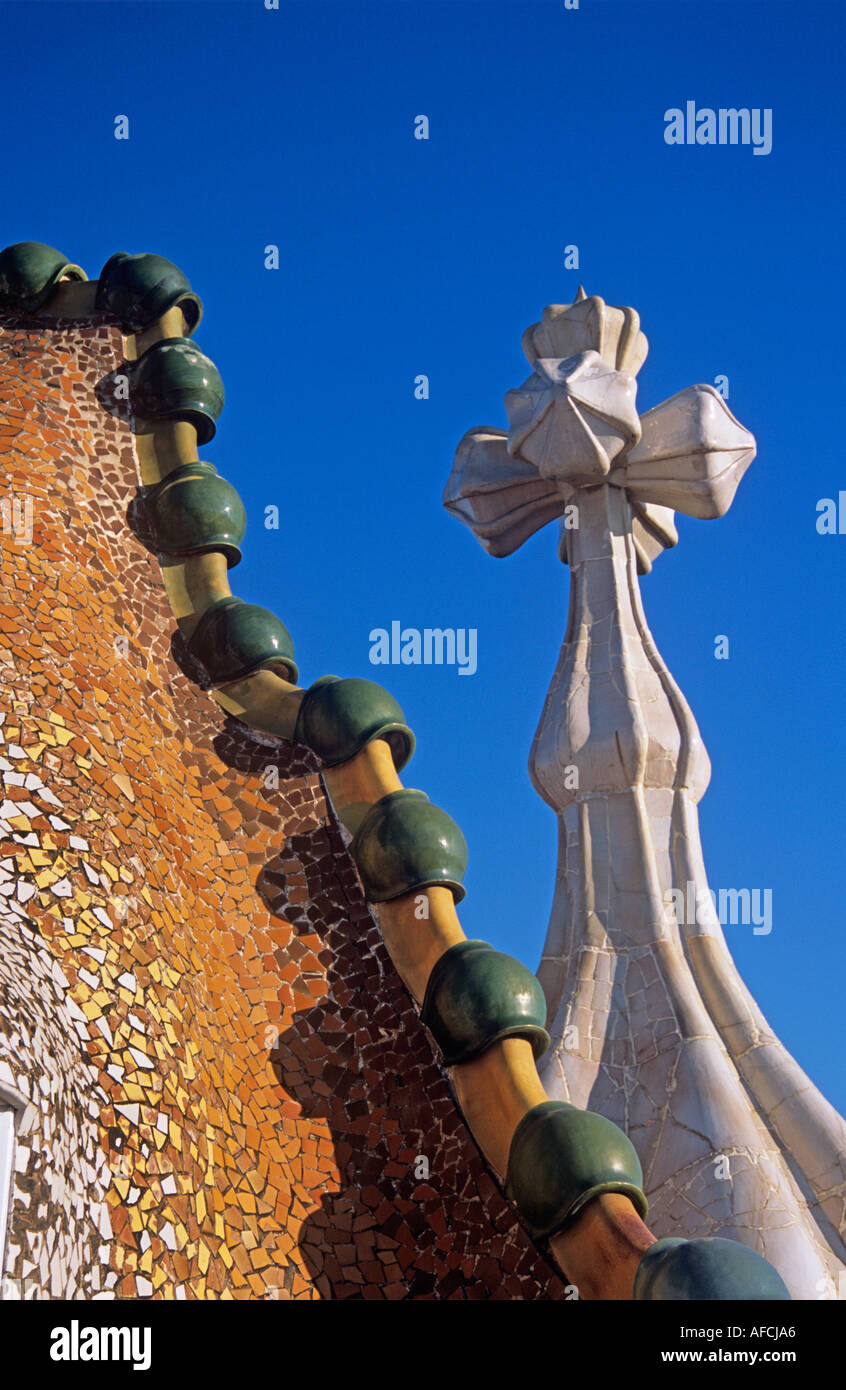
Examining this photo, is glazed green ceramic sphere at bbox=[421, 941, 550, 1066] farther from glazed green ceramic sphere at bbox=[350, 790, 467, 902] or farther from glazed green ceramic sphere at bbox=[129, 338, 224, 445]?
glazed green ceramic sphere at bbox=[129, 338, 224, 445]

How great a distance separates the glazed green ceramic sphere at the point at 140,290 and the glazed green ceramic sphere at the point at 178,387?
0.70ft

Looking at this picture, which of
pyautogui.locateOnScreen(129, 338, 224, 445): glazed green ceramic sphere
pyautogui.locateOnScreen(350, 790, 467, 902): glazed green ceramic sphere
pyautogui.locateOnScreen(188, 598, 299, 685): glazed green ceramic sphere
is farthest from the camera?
pyautogui.locateOnScreen(129, 338, 224, 445): glazed green ceramic sphere

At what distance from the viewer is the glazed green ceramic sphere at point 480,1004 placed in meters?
5.04

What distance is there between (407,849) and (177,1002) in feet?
3.08

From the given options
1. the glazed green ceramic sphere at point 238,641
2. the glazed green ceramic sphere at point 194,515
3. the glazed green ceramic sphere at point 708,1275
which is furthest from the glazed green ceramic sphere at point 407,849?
the glazed green ceramic sphere at point 708,1275

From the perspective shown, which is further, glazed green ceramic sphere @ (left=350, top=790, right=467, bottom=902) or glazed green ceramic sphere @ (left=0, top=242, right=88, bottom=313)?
glazed green ceramic sphere @ (left=0, top=242, right=88, bottom=313)

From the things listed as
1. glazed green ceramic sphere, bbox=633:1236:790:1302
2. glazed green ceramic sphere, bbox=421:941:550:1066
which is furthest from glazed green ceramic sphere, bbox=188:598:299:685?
glazed green ceramic sphere, bbox=633:1236:790:1302

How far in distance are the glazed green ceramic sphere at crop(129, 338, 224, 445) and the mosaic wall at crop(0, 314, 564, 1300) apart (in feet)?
1.78

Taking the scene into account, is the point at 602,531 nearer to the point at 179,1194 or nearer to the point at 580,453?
the point at 580,453

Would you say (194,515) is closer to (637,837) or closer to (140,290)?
(140,290)

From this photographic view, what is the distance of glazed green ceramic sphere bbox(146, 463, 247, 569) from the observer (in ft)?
21.1

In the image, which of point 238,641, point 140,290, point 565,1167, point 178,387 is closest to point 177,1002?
point 565,1167

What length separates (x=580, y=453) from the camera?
9328 mm
